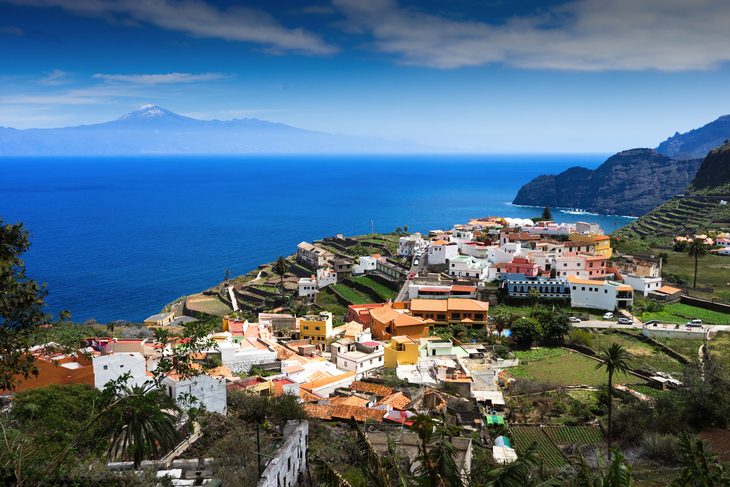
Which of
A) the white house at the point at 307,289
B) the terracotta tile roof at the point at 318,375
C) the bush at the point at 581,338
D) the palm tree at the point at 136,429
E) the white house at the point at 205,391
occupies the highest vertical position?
the palm tree at the point at 136,429

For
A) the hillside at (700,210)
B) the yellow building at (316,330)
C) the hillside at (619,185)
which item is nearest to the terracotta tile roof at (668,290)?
the yellow building at (316,330)

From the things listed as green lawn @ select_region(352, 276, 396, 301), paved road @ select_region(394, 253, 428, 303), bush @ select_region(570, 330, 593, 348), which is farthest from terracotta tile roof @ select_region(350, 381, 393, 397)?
green lawn @ select_region(352, 276, 396, 301)

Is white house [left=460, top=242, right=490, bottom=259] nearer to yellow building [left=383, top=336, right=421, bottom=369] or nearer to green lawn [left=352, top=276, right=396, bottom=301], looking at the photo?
green lawn [left=352, top=276, right=396, bottom=301]

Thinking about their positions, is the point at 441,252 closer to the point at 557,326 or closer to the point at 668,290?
the point at 557,326

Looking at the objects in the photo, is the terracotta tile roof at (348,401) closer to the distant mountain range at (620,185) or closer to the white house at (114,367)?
the white house at (114,367)

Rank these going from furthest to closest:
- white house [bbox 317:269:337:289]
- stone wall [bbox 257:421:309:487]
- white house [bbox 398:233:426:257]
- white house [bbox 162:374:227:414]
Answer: white house [bbox 398:233:426:257], white house [bbox 317:269:337:289], white house [bbox 162:374:227:414], stone wall [bbox 257:421:309:487]

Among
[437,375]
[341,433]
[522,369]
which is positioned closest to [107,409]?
[341,433]

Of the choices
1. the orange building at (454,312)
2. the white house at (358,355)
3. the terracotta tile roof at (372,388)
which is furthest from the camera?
the orange building at (454,312)
